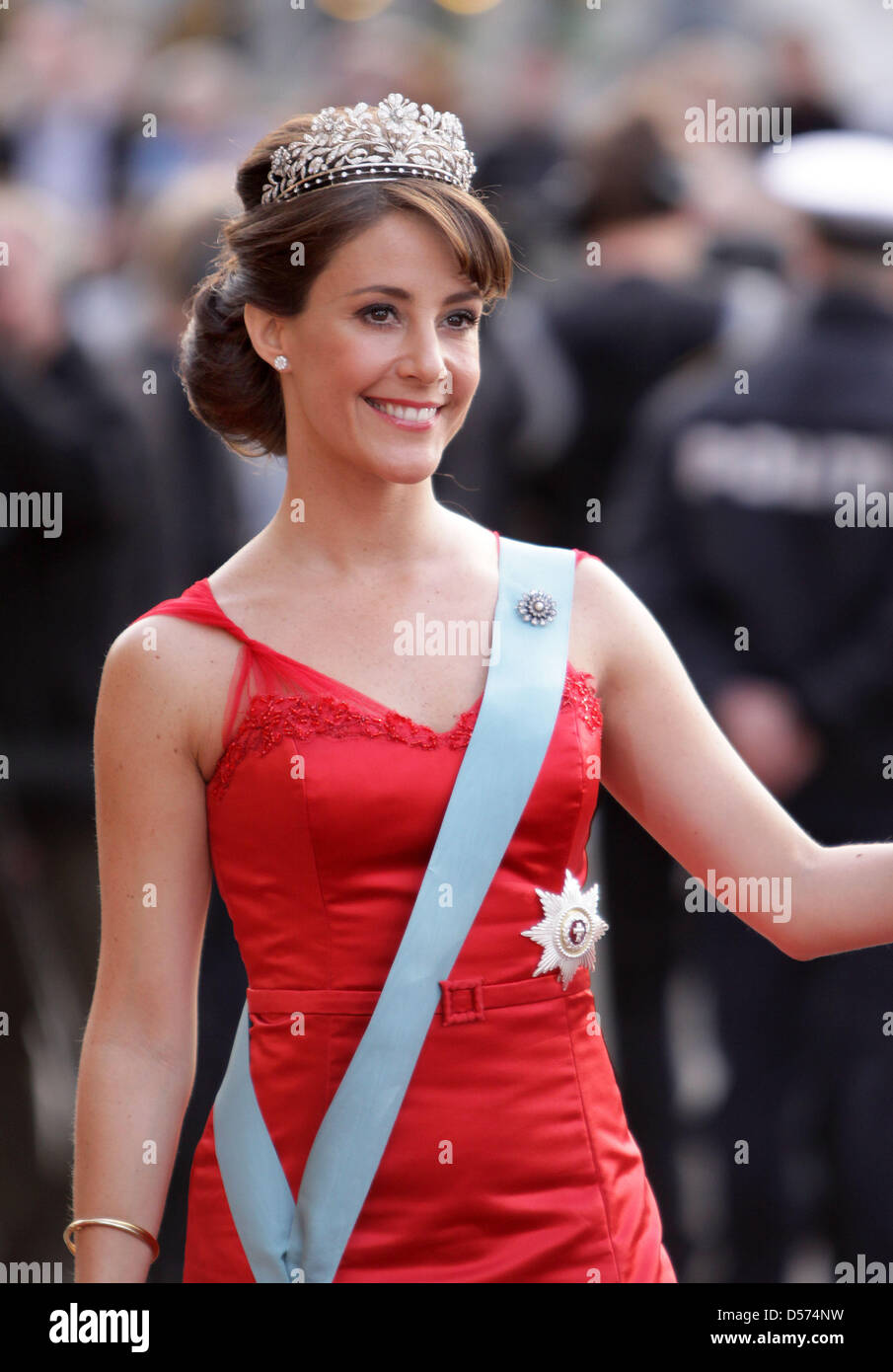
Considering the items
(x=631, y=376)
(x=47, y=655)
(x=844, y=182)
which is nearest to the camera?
(x=844, y=182)

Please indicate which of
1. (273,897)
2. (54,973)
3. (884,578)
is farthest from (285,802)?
(54,973)

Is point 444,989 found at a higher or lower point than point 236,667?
lower

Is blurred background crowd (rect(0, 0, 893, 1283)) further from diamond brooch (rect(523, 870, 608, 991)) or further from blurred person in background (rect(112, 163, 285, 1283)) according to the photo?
diamond brooch (rect(523, 870, 608, 991))

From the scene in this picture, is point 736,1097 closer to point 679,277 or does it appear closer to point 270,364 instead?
point 679,277

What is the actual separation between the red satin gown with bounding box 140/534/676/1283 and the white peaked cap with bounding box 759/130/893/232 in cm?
222

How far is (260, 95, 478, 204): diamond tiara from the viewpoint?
2.53 metres

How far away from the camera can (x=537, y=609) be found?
8.44 ft

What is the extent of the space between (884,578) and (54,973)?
2.29 m

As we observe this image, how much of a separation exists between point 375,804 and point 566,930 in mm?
302

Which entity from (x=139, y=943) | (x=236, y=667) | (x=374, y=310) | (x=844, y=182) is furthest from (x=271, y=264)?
(x=844, y=182)

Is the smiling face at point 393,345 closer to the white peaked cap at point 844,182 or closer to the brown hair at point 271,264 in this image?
the brown hair at point 271,264

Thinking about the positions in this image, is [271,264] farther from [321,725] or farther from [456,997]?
[456,997]

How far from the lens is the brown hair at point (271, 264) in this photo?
2488 mm

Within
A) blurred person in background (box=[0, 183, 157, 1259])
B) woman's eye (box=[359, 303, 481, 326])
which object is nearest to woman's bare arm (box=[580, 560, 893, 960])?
woman's eye (box=[359, 303, 481, 326])
